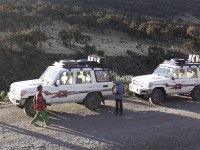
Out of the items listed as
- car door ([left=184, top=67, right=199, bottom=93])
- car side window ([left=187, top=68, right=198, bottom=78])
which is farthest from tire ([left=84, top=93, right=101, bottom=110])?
car side window ([left=187, top=68, right=198, bottom=78])

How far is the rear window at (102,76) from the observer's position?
15930mm

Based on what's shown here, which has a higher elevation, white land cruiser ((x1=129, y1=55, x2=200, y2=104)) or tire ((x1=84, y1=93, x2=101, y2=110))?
white land cruiser ((x1=129, y1=55, x2=200, y2=104))

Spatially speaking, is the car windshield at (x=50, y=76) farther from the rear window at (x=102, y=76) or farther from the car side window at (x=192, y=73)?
the car side window at (x=192, y=73)

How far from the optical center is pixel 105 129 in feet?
43.1

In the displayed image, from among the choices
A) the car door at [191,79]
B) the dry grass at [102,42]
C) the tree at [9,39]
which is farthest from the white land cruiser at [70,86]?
the dry grass at [102,42]

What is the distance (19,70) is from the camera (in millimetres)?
41250

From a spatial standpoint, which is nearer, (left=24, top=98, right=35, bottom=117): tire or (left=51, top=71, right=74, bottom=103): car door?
(left=24, top=98, right=35, bottom=117): tire

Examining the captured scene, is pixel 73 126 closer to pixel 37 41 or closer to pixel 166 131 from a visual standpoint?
pixel 166 131

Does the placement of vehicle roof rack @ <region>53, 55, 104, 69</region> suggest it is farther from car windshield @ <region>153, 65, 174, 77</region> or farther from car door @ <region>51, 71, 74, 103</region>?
car windshield @ <region>153, 65, 174, 77</region>

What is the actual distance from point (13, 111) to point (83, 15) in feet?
179

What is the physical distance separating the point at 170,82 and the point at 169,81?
2.9 inches

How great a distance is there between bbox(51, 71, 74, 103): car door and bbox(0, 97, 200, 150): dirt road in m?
0.59

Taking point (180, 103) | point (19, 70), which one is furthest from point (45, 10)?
point (180, 103)

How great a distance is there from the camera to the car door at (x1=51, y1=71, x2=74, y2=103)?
14836 millimetres
